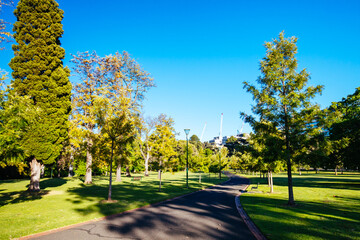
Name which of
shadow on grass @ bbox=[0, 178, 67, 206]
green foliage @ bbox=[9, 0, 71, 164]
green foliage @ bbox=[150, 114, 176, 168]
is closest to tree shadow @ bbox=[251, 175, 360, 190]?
green foliage @ bbox=[150, 114, 176, 168]

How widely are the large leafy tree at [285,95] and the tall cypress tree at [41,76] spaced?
52.8 feet

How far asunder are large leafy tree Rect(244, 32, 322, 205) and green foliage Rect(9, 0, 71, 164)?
16065 mm

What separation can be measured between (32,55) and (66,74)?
289 cm

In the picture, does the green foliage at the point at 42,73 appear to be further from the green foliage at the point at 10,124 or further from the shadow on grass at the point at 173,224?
the shadow on grass at the point at 173,224

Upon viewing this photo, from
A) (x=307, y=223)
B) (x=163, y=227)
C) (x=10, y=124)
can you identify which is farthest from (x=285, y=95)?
(x=10, y=124)

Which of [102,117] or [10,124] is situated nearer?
[10,124]

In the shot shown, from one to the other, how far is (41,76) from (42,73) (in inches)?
33.5

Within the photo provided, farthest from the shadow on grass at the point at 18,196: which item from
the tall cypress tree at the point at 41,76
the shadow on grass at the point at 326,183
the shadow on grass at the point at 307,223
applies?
the shadow on grass at the point at 326,183

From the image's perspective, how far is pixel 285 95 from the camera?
42.1ft

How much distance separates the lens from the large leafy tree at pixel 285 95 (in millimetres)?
11800

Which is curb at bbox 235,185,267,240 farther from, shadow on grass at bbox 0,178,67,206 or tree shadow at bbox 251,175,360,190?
tree shadow at bbox 251,175,360,190

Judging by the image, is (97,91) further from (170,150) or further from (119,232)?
(119,232)

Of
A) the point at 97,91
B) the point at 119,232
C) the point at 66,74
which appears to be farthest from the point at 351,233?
the point at 97,91

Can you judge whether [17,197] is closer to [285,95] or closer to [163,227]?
[163,227]
